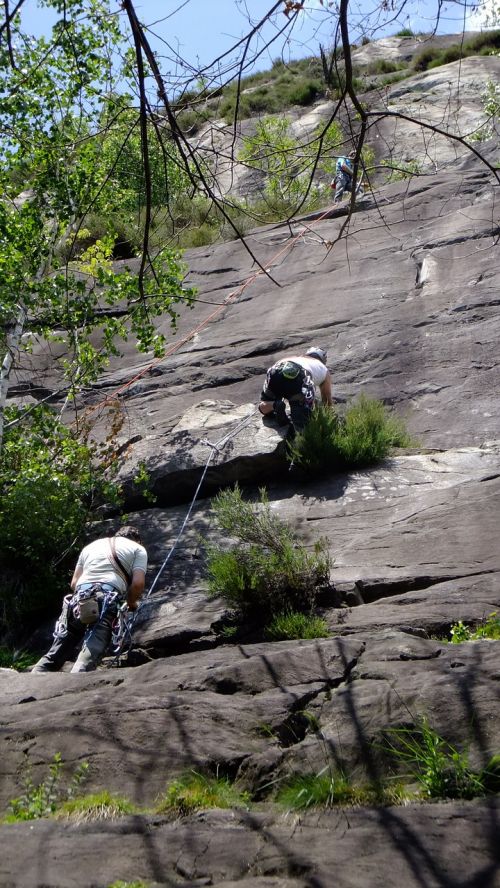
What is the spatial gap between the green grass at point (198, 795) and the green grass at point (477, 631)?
6.33ft

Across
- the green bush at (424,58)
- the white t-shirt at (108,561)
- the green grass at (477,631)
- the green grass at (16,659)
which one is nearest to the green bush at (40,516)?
the green grass at (16,659)

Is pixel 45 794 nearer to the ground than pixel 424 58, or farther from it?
nearer to the ground

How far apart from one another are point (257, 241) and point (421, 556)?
10.1 meters

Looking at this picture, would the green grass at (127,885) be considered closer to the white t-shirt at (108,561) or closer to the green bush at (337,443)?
the white t-shirt at (108,561)

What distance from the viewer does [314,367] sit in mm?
9938

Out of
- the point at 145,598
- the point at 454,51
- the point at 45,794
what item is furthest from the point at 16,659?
the point at 454,51

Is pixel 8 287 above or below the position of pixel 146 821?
above

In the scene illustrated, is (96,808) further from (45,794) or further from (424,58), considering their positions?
(424,58)

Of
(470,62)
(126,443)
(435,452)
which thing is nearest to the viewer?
(435,452)

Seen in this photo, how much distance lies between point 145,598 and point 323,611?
75.6 inches

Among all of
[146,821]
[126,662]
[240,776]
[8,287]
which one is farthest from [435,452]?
[146,821]

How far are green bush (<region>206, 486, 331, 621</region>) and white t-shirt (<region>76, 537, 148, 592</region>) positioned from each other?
594mm

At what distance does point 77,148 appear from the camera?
10.4m

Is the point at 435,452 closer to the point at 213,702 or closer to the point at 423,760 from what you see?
the point at 213,702
